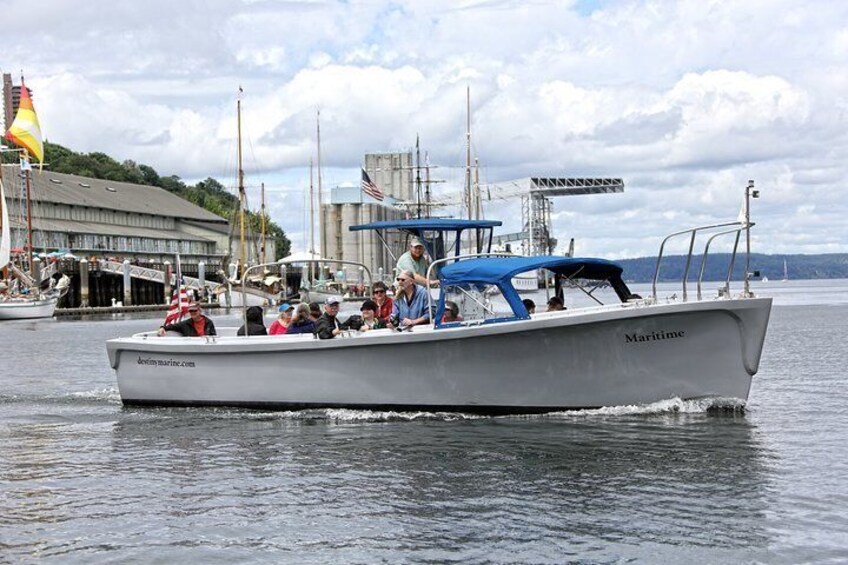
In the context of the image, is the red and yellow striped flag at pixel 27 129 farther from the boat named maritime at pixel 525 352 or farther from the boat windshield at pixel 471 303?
the boat windshield at pixel 471 303

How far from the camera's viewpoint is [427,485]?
14.6m

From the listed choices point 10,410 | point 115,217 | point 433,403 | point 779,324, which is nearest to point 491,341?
point 433,403

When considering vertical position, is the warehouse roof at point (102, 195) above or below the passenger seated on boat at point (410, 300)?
above

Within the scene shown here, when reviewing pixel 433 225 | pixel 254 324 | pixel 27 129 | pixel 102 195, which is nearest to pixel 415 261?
pixel 433 225

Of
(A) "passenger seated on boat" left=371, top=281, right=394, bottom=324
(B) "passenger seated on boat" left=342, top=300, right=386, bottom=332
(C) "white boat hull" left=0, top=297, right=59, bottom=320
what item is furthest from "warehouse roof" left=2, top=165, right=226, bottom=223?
(B) "passenger seated on boat" left=342, top=300, right=386, bottom=332

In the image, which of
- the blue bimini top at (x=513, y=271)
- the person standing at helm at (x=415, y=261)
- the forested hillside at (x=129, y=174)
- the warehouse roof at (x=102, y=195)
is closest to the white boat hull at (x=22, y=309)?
the warehouse roof at (x=102, y=195)

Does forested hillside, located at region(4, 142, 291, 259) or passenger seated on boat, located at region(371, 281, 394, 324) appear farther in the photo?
forested hillside, located at region(4, 142, 291, 259)

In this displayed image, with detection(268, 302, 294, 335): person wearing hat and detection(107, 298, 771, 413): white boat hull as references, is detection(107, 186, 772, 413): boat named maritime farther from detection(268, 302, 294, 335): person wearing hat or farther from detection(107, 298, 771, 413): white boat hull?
detection(268, 302, 294, 335): person wearing hat

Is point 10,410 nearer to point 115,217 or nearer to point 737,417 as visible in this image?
point 737,417

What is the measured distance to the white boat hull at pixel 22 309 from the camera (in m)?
81.9

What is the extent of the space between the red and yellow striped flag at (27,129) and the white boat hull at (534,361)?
8195cm

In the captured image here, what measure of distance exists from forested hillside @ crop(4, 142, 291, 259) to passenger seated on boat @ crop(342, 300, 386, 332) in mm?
119098

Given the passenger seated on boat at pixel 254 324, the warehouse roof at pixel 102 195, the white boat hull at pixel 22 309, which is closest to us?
the passenger seated on boat at pixel 254 324

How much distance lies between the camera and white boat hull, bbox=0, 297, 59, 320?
81.9 metres
